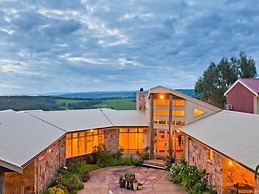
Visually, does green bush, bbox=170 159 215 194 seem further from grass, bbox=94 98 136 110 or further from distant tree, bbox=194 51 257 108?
grass, bbox=94 98 136 110

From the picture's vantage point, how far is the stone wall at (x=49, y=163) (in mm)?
11137

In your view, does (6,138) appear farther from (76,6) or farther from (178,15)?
(178,15)

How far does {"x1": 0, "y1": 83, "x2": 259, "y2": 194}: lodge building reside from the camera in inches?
381

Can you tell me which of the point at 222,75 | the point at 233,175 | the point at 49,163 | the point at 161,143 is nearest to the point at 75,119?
the point at 161,143

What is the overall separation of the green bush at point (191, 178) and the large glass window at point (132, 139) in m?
4.92

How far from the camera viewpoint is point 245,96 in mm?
21781

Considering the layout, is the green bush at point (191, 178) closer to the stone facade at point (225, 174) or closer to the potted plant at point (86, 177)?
the stone facade at point (225, 174)

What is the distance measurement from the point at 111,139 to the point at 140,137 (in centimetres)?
223

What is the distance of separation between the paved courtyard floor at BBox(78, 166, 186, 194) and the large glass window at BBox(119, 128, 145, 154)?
2.68m

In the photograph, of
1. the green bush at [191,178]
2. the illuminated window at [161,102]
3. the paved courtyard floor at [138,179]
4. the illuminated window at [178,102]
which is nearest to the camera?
the green bush at [191,178]

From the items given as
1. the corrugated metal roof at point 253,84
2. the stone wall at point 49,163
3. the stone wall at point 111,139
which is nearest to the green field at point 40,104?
the stone wall at point 111,139

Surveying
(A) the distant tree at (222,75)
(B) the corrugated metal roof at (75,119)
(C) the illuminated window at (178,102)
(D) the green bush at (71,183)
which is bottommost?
(D) the green bush at (71,183)

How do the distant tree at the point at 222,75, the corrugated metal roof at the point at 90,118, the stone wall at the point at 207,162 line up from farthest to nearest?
1. the distant tree at the point at 222,75
2. the corrugated metal roof at the point at 90,118
3. the stone wall at the point at 207,162

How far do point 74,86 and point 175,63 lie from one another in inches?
633
